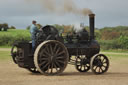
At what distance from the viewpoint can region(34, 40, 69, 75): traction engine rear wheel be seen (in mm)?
11383

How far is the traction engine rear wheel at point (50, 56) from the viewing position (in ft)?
37.3

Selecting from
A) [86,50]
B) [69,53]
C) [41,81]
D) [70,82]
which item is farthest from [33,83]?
[86,50]

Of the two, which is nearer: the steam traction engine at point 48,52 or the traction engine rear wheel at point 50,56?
the traction engine rear wheel at point 50,56

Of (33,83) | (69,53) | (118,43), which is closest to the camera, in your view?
(33,83)

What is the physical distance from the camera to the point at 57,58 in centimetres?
1183

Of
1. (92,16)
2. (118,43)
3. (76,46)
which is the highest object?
(92,16)

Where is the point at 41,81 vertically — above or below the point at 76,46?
below

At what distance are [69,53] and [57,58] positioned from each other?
1.27 metres

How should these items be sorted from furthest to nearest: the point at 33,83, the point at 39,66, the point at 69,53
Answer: the point at 69,53
the point at 39,66
the point at 33,83

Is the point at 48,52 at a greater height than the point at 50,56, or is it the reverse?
the point at 48,52

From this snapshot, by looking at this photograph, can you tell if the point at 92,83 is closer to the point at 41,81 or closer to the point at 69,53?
the point at 41,81

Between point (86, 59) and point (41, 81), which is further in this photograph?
point (86, 59)

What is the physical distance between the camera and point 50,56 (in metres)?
11.6

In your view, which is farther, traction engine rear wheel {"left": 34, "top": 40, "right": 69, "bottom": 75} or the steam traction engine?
the steam traction engine
